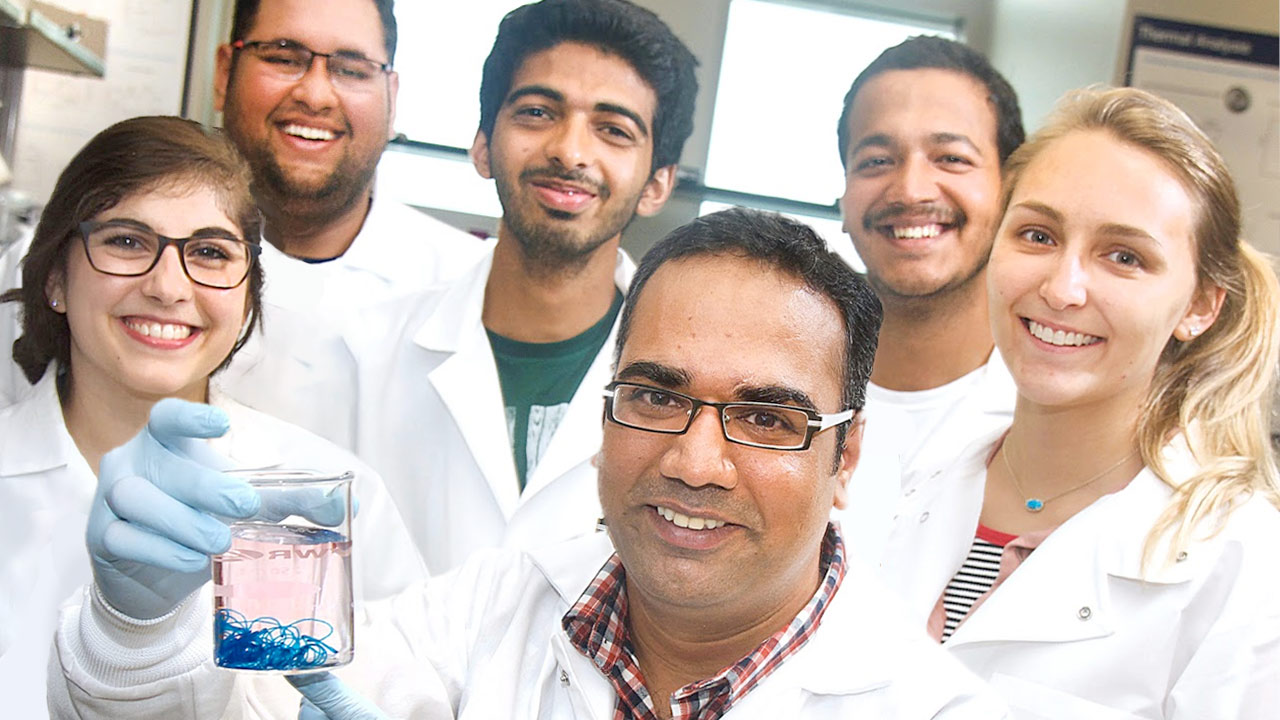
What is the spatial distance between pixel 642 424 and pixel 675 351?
0.10 metres

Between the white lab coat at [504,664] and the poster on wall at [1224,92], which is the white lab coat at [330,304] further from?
the poster on wall at [1224,92]

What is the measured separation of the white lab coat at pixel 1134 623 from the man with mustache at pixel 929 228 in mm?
328

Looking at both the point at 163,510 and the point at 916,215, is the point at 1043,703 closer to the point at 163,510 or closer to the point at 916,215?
the point at 916,215

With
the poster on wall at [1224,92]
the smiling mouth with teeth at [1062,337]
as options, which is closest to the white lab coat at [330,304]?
the smiling mouth with teeth at [1062,337]

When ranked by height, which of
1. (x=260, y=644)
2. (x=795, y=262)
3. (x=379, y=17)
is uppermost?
(x=379, y=17)

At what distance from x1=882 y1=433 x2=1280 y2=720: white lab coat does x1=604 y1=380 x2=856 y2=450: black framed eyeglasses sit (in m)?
0.53

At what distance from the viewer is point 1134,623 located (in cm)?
182

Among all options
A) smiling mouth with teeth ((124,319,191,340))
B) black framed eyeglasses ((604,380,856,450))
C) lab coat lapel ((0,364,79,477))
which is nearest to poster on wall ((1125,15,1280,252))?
black framed eyeglasses ((604,380,856,450))

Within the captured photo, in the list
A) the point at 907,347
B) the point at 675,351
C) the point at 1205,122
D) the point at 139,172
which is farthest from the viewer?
the point at 1205,122

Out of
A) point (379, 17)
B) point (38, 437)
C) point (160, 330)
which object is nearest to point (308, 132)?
point (379, 17)

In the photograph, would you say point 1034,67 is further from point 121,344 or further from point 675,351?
point 121,344

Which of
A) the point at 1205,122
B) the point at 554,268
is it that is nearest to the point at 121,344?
the point at 554,268

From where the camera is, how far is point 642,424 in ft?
5.16

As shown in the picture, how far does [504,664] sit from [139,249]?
0.78 m
